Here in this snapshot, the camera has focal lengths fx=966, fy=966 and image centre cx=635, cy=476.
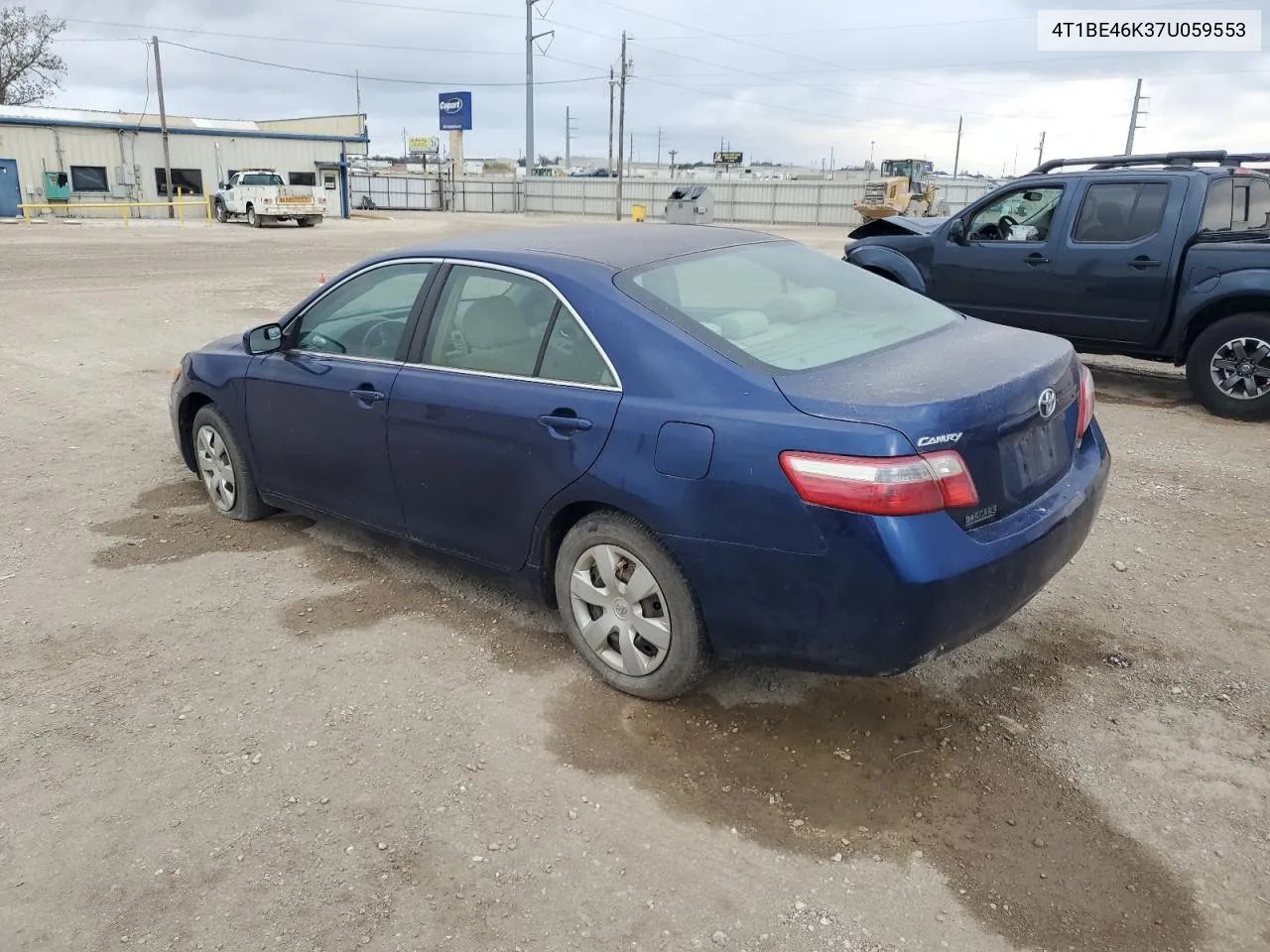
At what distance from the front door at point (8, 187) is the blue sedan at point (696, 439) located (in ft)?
140

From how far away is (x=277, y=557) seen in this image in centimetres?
477

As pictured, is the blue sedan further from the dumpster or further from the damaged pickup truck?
the dumpster

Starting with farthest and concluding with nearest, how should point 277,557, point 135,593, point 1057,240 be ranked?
point 1057,240 → point 277,557 → point 135,593

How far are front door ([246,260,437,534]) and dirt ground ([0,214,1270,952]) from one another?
44 centimetres

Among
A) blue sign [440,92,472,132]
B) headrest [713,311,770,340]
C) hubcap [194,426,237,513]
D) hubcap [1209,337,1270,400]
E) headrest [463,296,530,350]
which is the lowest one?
hubcap [194,426,237,513]

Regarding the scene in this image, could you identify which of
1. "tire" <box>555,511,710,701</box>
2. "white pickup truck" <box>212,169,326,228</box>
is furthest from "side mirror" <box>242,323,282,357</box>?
"white pickup truck" <box>212,169,326,228</box>

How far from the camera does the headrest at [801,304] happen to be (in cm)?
356

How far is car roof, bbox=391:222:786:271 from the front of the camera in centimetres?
369

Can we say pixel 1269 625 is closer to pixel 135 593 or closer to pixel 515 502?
pixel 515 502

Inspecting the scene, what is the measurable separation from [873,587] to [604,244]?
6.05ft

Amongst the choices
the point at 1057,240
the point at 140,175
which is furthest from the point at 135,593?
the point at 140,175

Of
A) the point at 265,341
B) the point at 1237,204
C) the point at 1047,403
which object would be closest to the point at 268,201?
the point at 1237,204

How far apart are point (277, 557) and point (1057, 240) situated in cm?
686

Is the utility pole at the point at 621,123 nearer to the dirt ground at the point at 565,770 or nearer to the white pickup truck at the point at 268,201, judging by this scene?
the white pickup truck at the point at 268,201
